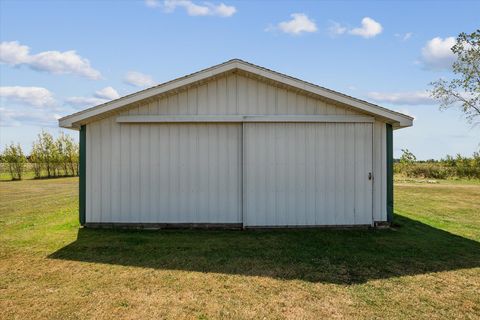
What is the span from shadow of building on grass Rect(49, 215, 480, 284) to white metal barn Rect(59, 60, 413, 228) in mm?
606

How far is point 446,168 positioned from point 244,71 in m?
28.4

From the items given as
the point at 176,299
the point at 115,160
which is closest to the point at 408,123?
the point at 176,299

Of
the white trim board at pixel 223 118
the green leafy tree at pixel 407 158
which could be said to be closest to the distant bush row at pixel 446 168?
the green leafy tree at pixel 407 158

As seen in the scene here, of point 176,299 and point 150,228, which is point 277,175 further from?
point 176,299

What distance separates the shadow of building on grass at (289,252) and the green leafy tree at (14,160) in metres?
30.0

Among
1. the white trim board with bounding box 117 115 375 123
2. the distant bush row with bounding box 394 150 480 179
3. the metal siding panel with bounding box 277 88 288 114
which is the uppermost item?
the metal siding panel with bounding box 277 88 288 114

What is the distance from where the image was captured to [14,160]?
32.8m

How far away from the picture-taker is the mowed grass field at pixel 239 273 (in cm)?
421

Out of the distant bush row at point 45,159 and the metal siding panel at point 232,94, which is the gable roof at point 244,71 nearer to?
the metal siding panel at point 232,94

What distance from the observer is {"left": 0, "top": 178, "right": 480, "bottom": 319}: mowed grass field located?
4.21 m

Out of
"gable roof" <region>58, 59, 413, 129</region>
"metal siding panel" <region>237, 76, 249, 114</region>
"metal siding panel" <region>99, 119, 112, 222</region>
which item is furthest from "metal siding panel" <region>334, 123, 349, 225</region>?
"metal siding panel" <region>99, 119, 112, 222</region>

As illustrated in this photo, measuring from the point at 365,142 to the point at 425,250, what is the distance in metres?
3.03

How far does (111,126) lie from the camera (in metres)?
8.82

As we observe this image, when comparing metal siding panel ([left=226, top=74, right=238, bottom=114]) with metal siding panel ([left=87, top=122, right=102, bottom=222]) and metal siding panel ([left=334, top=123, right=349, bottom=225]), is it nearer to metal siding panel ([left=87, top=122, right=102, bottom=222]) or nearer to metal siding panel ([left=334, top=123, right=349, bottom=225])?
metal siding panel ([left=334, top=123, right=349, bottom=225])
